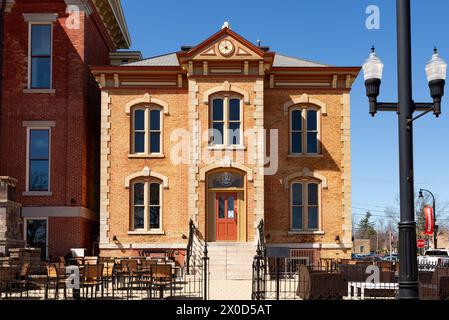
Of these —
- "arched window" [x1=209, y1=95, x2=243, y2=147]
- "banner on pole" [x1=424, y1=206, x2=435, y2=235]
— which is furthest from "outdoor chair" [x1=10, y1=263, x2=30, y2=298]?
"banner on pole" [x1=424, y1=206, x2=435, y2=235]

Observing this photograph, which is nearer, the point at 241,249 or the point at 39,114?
the point at 241,249

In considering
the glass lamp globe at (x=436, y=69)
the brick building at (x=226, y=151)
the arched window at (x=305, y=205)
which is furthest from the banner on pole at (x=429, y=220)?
the glass lamp globe at (x=436, y=69)

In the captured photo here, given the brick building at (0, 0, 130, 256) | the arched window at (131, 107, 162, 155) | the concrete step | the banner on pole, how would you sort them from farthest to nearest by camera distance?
the banner on pole → the arched window at (131, 107, 162, 155) → the brick building at (0, 0, 130, 256) → the concrete step

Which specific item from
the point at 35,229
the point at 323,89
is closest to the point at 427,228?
the point at 323,89

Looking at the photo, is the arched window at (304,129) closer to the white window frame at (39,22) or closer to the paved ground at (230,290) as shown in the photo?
the paved ground at (230,290)

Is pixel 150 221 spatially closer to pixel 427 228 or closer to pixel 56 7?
pixel 56 7

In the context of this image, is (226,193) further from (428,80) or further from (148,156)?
(428,80)

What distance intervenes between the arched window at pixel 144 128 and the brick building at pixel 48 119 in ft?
7.55

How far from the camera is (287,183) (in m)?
31.9

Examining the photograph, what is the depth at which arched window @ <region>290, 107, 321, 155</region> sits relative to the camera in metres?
32.3

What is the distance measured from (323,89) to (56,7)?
12582mm

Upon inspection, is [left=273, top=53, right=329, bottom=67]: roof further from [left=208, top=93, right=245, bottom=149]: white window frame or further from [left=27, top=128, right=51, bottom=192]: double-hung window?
[left=27, top=128, right=51, bottom=192]: double-hung window

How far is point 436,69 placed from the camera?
11344 mm

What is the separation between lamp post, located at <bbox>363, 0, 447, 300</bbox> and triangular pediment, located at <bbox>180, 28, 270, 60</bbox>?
19594 millimetres
